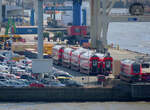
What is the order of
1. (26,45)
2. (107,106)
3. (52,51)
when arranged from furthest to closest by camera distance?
(26,45)
(52,51)
(107,106)

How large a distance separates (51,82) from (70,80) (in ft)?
1.59

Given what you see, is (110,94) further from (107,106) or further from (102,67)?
(102,67)

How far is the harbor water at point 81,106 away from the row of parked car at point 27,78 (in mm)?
661

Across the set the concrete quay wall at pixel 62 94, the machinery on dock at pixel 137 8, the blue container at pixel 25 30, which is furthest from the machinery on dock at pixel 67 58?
the blue container at pixel 25 30

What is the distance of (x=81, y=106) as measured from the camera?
12.2 meters

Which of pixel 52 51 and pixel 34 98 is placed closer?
pixel 34 98

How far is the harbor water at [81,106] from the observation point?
12047mm

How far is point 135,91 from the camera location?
12766mm

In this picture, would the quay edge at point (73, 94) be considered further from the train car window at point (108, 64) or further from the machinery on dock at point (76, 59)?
the machinery on dock at point (76, 59)

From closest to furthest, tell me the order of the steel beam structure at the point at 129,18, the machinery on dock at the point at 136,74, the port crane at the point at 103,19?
the machinery on dock at the point at 136,74 < the steel beam structure at the point at 129,18 < the port crane at the point at 103,19

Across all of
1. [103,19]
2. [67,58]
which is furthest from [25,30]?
[67,58]

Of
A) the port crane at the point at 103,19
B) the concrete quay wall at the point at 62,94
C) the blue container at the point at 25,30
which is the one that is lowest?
the concrete quay wall at the point at 62,94

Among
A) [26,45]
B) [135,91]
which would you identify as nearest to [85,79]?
[135,91]

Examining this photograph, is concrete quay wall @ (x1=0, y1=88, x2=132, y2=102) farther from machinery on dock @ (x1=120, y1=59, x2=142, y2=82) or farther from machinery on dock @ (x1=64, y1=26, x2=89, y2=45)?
machinery on dock @ (x1=64, y1=26, x2=89, y2=45)
